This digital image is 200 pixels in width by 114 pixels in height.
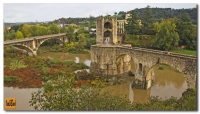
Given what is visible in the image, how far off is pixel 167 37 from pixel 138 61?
54.2 ft

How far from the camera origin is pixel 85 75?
25.8 m

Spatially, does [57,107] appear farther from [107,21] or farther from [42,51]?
[42,51]

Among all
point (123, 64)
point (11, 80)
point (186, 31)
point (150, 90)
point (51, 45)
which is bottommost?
point (150, 90)

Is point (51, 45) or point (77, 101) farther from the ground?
point (51, 45)

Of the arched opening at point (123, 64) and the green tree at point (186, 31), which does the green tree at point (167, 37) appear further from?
the arched opening at point (123, 64)

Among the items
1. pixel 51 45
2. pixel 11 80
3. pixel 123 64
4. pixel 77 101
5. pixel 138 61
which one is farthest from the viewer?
pixel 51 45

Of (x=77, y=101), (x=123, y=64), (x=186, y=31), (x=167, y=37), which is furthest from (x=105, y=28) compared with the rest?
(x=186, y=31)

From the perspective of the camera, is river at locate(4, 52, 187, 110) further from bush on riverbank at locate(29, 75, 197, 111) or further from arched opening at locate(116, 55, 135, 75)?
bush on riverbank at locate(29, 75, 197, 111)

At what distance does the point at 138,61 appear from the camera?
73.9 ft

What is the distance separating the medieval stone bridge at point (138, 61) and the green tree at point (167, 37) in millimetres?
13177

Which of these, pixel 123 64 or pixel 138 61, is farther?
pixel 123 64

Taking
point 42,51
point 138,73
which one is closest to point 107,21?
point 138,73

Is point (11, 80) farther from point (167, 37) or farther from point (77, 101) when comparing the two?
point (167, 37)

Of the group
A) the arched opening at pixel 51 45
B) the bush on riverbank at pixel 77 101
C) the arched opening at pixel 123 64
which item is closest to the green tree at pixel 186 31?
the arched opening at pixel 123 64
